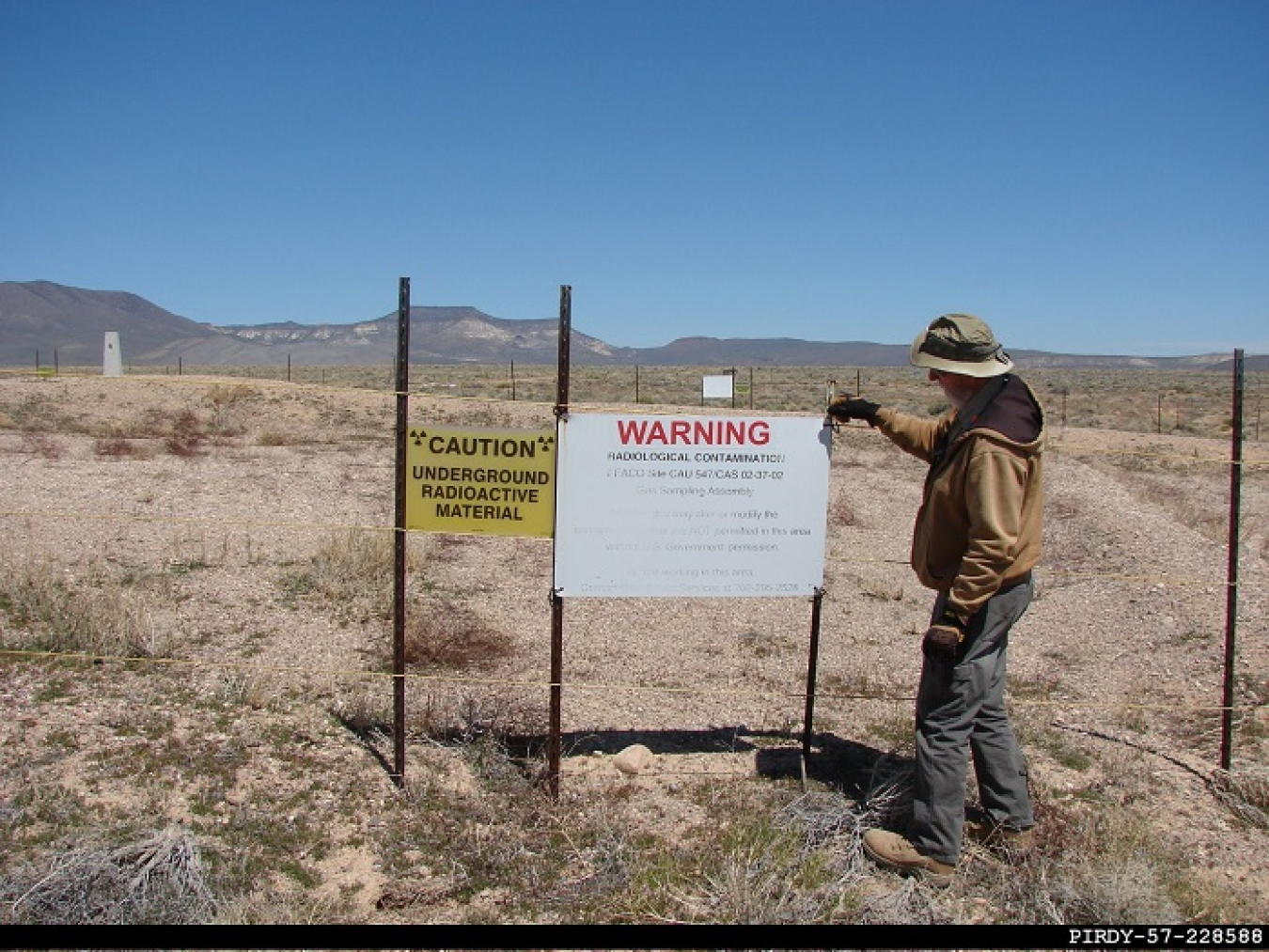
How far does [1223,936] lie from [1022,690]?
317 cm

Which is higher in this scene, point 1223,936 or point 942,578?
point 942,578

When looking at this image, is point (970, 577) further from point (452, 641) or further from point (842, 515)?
point (842, 515)

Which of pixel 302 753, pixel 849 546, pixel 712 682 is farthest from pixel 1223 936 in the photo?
pixel 849 546

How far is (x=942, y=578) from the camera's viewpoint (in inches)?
150

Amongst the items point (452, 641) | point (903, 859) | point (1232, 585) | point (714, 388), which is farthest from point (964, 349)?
point (714, 388)

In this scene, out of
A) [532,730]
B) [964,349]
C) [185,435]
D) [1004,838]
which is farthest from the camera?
[185,435]

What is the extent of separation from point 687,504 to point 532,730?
163 centimetres

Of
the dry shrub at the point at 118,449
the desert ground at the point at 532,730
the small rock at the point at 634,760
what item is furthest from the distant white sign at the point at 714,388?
the small rock at the point at 634,760

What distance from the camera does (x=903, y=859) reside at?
12.6ft

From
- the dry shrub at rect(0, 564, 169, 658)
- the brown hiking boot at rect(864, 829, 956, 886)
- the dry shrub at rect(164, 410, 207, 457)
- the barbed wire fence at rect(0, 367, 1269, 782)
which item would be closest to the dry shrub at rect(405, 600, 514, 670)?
the barbed wire fence at rect(0, 367, 1269, 782)

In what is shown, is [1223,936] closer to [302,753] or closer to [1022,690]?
[1022,690]

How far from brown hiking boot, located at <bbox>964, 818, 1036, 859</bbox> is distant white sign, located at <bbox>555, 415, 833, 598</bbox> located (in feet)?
4.32

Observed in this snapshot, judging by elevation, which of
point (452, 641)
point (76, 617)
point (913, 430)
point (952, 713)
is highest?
point (913, 430)

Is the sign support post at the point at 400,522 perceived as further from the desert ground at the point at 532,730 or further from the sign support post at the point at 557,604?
the sign support post at the point at 557,604
